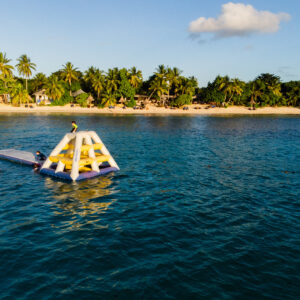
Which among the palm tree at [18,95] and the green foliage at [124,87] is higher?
Answer: the green foliage at [124,87]

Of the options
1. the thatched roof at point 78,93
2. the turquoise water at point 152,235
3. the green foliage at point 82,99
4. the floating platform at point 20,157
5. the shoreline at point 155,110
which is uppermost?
the thatched roof at point 78,93

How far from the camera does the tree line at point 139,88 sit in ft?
313

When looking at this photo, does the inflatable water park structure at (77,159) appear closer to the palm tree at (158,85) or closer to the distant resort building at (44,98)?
the palm tree at (158,85)

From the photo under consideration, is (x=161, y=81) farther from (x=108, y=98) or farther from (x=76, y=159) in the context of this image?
(x=76, y=159)

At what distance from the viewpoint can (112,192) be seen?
16484 mm

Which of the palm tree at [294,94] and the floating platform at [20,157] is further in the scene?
the palm tree at [294,94]

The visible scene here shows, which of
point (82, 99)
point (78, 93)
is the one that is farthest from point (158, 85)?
point (78, 93)

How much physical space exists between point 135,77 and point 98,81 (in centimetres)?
1383

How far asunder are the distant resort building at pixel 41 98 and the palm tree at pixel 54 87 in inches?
324

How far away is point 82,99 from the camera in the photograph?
99.2 m

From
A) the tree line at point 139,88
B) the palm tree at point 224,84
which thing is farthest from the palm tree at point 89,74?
the palm tree at point 224,84

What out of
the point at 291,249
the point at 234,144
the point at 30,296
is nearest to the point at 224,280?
the point at 291,249

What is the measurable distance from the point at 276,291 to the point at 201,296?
88.6 inches

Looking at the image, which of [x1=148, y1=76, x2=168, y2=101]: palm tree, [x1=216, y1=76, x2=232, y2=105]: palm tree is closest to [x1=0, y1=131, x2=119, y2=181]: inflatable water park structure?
[x1=148, y1=76, x2=168, y2=101]: palm tree
